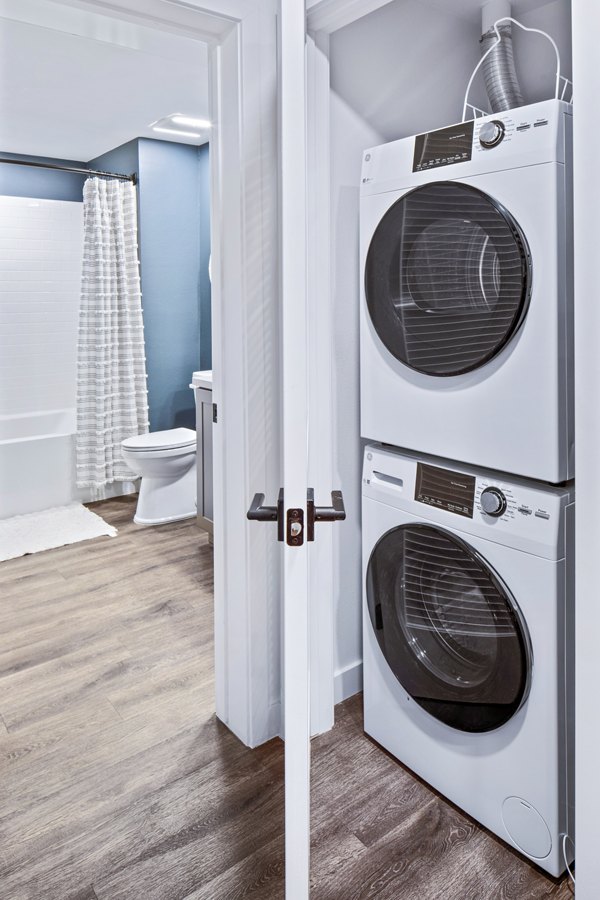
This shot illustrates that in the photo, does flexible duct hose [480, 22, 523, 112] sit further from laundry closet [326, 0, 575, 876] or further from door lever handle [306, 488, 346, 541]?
door lever handle [306, 488, 346, 541]

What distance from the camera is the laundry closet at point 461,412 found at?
1315 millimetres

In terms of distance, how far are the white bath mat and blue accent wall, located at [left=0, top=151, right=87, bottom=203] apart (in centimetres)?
227

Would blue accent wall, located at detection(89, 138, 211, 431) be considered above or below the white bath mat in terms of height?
above

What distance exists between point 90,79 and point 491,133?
247 centimetres

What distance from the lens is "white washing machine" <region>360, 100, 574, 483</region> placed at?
1281mm

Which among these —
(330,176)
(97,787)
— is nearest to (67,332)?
(330,176)

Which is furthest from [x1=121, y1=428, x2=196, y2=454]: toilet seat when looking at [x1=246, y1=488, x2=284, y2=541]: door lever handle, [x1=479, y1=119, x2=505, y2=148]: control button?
[x1=246, y1=488, x2=284, y2=541]: door lever handle

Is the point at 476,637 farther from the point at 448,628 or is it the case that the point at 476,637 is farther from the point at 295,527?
the point at 295,527

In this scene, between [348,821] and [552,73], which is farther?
[552,73]

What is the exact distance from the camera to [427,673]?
5.27 feet

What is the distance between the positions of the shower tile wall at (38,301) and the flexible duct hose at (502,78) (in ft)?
11.5

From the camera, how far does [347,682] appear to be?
2.09m

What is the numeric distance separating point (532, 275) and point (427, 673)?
100 cm

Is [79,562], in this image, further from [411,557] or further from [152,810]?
[411,557]
